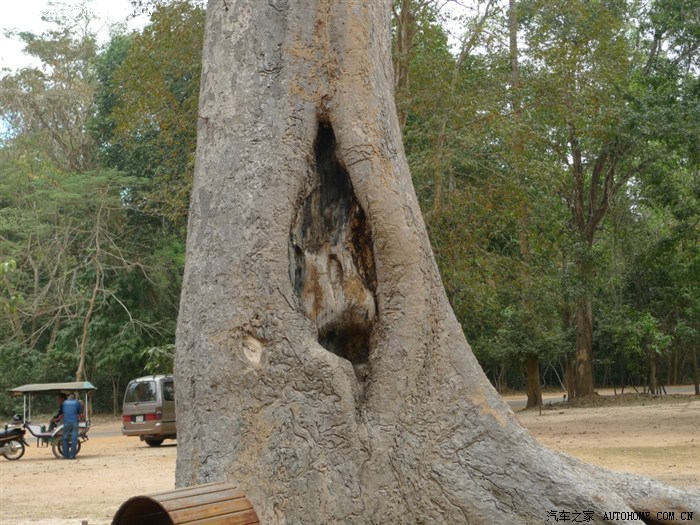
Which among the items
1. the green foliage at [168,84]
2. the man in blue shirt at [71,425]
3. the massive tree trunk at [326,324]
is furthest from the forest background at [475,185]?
the massive tree trunk at [326,324]

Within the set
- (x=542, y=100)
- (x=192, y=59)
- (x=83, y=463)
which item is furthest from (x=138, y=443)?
(x=542, y=100)

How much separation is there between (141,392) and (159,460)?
4666 mm

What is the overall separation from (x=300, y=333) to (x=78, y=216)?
3181 cm

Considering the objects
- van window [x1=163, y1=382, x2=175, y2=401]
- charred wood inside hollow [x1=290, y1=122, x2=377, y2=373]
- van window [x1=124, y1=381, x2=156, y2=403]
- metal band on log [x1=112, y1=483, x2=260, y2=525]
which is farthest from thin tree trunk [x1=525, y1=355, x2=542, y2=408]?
metal band on log [x1=112, y1=483, x2=260, y2=525]

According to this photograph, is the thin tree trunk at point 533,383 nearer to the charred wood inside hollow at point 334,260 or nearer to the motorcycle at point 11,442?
the motorcycle at point 11,442

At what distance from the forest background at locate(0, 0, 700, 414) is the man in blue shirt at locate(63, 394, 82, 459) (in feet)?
7.98

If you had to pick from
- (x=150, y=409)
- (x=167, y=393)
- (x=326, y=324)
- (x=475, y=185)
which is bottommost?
(x=150, y=409)

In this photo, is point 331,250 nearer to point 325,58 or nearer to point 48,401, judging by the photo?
point 325,58

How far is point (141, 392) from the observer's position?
23.8 m

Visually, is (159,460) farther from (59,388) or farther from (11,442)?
(59,388)

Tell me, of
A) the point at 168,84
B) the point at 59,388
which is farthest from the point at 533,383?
the point at 168,84

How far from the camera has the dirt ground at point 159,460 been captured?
11.9 meters

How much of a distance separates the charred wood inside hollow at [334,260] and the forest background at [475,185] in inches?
168

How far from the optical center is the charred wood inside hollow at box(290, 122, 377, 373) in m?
6.06
